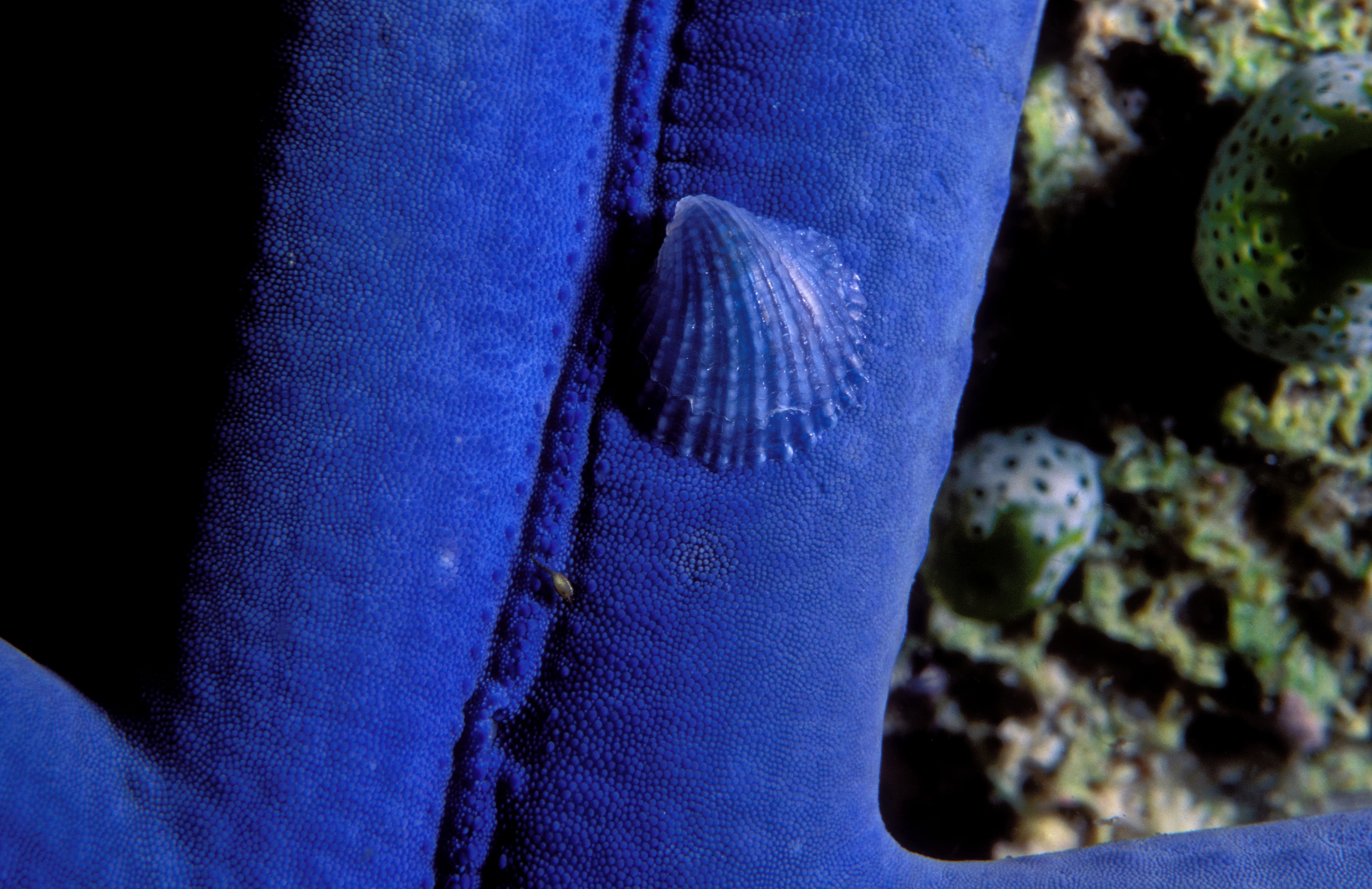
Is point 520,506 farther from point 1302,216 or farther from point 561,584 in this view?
point 1302,216

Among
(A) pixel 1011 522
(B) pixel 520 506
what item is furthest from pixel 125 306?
(A) pixel 1011 522

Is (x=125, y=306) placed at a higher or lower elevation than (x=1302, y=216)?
lower

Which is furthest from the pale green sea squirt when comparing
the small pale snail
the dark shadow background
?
the dark shadow background

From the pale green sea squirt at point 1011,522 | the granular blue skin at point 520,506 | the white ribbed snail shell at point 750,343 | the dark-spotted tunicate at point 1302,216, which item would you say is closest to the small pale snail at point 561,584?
the granular blue skin at point 520,506

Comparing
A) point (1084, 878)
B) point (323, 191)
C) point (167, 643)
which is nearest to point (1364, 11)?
point (1084, 878)

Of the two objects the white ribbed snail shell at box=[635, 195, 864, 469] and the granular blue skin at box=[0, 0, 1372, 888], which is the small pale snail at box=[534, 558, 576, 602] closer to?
the granular blue skin at box=[0, 0, 1372, 888]

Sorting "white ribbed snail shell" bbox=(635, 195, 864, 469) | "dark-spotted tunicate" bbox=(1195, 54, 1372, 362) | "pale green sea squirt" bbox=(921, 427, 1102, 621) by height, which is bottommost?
"pale green sea squirt" bbox=(921, 427, 1102, 621)
